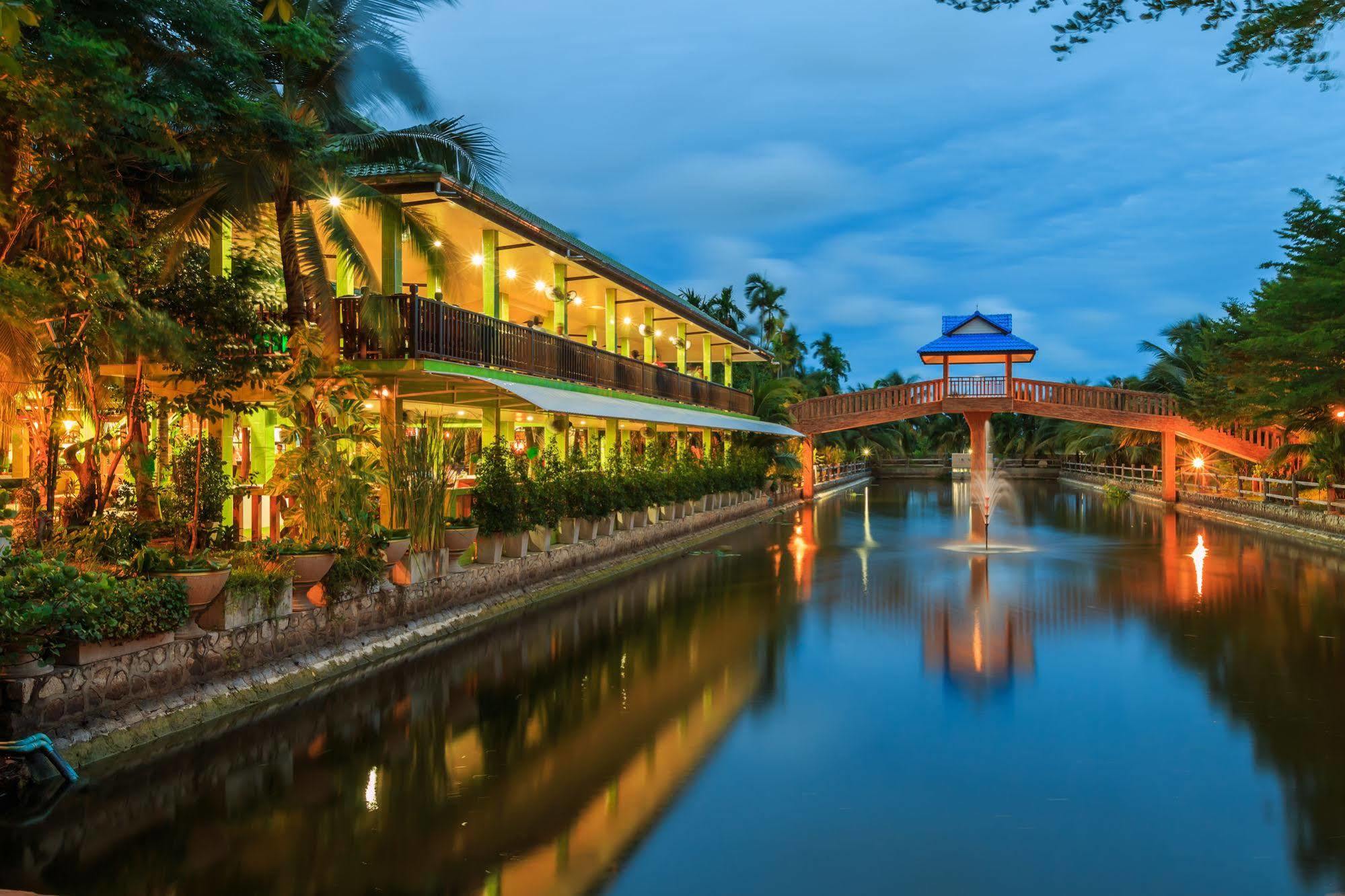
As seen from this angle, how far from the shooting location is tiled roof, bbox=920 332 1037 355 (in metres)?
35.7

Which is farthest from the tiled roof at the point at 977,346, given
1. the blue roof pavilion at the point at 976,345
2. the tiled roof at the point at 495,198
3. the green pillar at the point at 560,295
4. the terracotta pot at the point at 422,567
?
the terracotta pot at the point at 422,567

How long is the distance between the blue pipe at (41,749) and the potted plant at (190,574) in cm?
147

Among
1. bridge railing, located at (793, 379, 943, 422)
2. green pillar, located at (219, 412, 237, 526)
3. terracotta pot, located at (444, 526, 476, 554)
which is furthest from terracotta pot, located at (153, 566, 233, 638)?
bridge railing, located at (793, 379, 943, 422)

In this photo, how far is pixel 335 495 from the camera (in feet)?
30.2

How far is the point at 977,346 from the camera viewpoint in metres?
36.0

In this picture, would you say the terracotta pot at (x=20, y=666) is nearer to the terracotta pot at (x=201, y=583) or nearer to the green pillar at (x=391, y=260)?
the terracotta pot at (x=201, y=583)

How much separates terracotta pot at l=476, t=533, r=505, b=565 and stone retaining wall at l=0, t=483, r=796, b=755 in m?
0.13

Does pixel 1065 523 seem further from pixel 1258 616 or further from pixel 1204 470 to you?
pixel 1258 616

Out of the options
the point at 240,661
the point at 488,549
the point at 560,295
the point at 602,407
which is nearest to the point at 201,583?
the point at 240,661

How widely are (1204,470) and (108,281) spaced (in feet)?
123

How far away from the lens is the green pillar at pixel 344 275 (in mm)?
10883

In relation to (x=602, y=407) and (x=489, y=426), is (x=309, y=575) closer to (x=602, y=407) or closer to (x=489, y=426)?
(x=489, y=426)

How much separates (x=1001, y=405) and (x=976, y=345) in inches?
107

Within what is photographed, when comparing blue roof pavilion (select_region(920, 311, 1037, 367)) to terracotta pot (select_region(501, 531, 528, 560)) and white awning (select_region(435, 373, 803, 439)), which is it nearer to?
white awning (select_region(435, 373, 803, 439))
